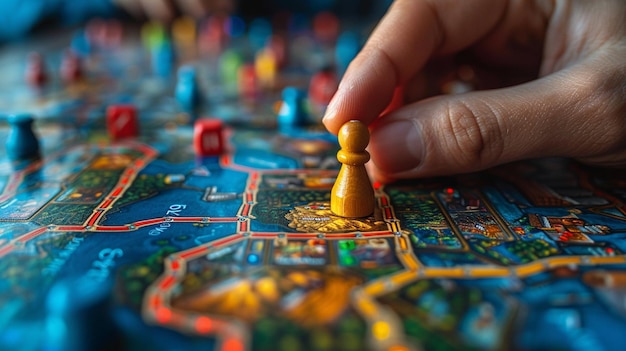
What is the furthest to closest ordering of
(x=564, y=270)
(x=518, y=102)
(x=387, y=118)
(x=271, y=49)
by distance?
(x=271, y=49) < (x=387, y=118) < (x=518, y=102) < (x=564, y=270)

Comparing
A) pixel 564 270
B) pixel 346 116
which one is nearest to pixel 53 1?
pixel 346 116

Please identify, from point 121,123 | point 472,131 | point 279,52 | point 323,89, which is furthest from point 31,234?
point 279,52

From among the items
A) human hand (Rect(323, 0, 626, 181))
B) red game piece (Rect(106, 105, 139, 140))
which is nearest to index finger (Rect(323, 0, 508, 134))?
human hand (Rect(323, 0, 626, 181))

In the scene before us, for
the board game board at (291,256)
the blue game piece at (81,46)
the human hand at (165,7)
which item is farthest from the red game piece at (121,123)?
A: the human hand at (165,7)

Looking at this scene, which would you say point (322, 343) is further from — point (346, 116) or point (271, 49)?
point (271, 49)

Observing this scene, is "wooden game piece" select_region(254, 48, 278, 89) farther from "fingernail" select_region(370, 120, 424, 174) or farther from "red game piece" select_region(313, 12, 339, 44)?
"fingernail" select_region(370, 120, 424, 174)

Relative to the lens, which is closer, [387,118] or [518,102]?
[518,102]
